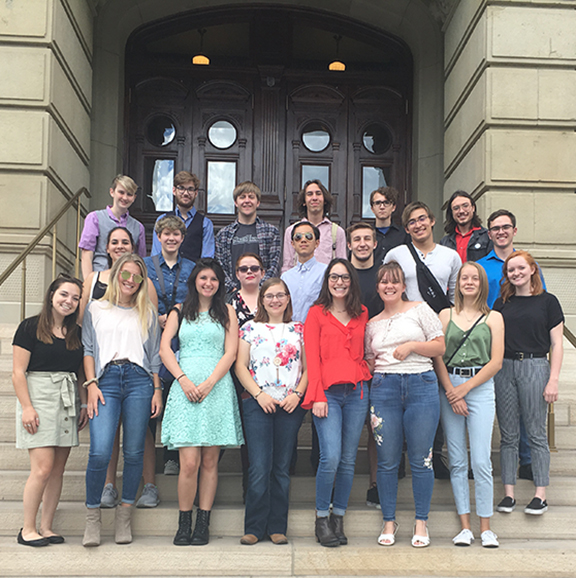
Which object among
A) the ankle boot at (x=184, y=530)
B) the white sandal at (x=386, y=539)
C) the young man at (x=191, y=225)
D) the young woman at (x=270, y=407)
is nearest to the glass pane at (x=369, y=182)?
the young man at (x=191, y=225)

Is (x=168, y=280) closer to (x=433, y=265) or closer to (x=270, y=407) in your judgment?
(x=270, y=407)

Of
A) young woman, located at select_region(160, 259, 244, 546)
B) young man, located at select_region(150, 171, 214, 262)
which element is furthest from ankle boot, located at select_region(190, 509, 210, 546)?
young man, located at select_region(150, 171, 214, 262)

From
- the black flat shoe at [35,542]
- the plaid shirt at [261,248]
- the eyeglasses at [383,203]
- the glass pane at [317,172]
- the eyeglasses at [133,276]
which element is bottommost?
the black flat shoe at [35,542]

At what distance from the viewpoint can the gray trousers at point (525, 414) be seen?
5.40 m

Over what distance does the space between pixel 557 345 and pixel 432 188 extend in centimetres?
581

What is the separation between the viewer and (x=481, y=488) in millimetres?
5121

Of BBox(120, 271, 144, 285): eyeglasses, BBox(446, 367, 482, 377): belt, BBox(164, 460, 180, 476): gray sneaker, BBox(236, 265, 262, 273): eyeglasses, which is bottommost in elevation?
BBox(164, 460, 180, 476): gray sneaker

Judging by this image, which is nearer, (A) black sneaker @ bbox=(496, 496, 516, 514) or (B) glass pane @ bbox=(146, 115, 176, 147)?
(A) black sneaker @ bbox=(496, 496, 516, 514)

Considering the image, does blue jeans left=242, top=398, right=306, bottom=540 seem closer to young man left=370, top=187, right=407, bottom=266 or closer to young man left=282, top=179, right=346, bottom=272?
young man left=282, top=179, right=346, bottom=272

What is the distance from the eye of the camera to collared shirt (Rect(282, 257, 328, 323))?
585cm

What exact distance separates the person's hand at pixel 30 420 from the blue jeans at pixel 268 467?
4.95 ft

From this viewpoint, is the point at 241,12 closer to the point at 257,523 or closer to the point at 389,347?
the point at 389,347

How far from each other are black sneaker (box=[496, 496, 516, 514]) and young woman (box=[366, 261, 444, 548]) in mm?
665

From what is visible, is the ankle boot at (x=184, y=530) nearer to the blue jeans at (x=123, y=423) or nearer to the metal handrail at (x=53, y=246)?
the blue jeans at (x=123, y=423)
